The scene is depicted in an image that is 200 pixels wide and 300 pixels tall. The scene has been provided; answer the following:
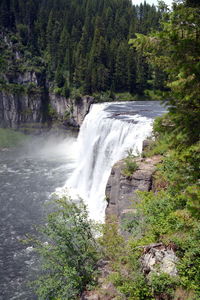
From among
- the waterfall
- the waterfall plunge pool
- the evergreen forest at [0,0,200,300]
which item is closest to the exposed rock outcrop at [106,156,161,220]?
the evergreen forest at [0,0,200,300]

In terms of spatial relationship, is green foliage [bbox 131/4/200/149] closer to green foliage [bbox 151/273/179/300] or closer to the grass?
green foliage [bbox 151/273/179/300]

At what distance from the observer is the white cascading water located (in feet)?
79.5

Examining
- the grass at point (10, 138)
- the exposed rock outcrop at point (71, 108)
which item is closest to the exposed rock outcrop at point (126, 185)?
the exposed rock outcrop at point (71, 108)

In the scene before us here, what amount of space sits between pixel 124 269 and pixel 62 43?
217ft

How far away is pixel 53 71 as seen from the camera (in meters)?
61.6

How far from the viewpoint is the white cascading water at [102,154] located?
24233 millimetres

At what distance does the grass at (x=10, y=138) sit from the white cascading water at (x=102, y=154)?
68.9 feet

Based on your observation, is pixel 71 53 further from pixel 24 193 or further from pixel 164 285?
pixel 164 285

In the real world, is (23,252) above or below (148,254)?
below

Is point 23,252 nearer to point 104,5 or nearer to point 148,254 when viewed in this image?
point 148,254

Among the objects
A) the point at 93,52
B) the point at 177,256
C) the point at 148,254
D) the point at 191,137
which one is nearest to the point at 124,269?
the point at 148,254

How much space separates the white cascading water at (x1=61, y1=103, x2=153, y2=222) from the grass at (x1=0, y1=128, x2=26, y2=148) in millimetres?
20988

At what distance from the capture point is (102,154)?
28.7 m

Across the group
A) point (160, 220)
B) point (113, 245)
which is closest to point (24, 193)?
point (113, 245)
